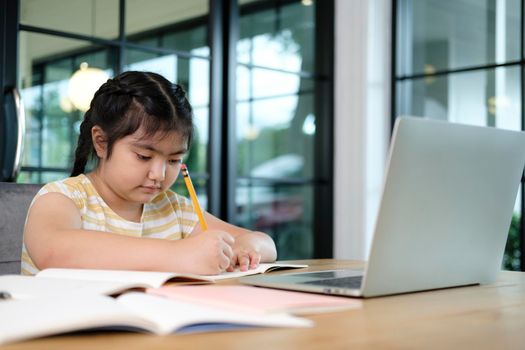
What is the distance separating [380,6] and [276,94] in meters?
0.71

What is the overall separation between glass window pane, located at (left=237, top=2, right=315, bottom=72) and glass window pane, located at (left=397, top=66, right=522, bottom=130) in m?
0.54

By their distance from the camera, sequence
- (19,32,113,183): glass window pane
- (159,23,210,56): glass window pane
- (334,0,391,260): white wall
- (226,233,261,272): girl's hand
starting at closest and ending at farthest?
(226,233,261,272): girl's hand < (19,32,113,183): glass window pane < (159,23,210,56): glass window pane < (334,0,391,260): white wall

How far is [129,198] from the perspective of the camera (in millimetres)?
1542

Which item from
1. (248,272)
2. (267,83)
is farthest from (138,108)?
(267,83)

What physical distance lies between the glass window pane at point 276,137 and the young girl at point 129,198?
168 cm

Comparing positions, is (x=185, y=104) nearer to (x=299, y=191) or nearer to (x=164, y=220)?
(x=164, y=220)

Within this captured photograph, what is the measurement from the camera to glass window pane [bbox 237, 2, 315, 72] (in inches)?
137

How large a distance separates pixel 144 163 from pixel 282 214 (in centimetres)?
223

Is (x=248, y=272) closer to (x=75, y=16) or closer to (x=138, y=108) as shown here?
(x=138, y=108)

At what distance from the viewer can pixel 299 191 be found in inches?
147

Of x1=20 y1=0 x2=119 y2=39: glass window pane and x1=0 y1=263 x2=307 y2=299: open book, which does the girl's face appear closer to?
x1=0 y1=263 x2=307 y2=299: open book

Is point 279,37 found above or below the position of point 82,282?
above

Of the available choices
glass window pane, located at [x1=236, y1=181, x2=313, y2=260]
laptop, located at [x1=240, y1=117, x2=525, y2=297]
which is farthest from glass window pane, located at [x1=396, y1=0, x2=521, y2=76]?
laptop, located at [x1=240, y1=117, x2=525, y2=297]

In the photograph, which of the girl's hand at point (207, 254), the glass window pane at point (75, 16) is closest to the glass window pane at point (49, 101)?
the glass window pane at point (75, 16)
